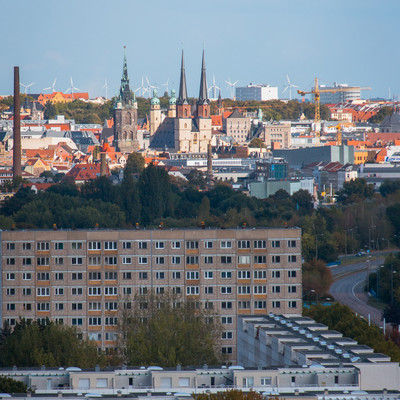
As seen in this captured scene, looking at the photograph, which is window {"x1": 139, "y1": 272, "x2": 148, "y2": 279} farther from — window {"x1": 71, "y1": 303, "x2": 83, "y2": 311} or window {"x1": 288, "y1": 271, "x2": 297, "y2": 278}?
window {"x1": 288, "y1": 271, "x2": 297, "y2": 278}

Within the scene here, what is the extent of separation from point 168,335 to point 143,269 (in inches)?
473

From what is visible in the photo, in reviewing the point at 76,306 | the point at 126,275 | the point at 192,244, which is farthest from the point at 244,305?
the point at 76,306

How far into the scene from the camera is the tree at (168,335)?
4281cm

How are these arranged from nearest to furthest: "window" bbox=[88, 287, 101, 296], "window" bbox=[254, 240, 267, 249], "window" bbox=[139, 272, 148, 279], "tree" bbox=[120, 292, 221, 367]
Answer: "tree" bbox=[120, 292, 221, 367] < "window" bbox=[88, 287, 101, 296] < "window" bbox=[139, 272, 148, 279] < "window" bbox=[254, 240, 267, 249]

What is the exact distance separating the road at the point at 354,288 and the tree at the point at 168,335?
1342 cm

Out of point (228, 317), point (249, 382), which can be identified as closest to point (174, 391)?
point (249, 382)

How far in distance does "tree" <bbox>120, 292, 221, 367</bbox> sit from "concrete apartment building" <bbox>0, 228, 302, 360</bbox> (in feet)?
13.0

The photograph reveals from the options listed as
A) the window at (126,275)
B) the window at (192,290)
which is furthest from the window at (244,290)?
the window at (126,275)

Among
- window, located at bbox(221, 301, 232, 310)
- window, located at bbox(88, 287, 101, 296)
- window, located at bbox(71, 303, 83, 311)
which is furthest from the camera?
window, located at bbox(88, 287, 101, 296)

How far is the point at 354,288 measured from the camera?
2936 inches

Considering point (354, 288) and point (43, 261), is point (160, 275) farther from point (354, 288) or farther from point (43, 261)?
point (354, 288)

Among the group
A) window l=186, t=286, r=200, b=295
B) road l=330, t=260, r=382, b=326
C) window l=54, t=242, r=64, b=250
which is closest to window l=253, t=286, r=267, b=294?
window l=186, t=286, r=200, b=295

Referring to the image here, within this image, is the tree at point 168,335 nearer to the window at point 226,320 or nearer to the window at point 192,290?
the window at point 226,320

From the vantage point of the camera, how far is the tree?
42.8 meters
